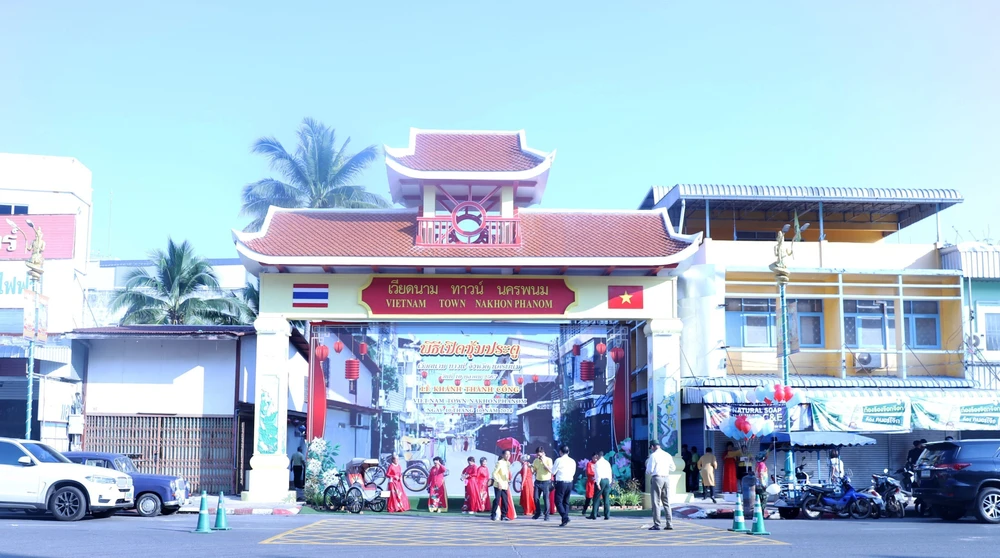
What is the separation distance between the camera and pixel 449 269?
25.4 meters

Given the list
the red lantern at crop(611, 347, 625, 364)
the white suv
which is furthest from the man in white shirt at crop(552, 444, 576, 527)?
the white suv

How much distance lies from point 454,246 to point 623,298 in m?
4.57

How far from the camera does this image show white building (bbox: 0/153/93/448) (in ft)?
84.6

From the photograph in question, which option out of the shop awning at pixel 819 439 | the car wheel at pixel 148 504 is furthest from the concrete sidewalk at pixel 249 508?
the shop awning at pixel 819 439

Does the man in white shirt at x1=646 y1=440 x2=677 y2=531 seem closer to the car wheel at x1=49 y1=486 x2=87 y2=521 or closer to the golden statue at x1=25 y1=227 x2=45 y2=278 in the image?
the car wheel at x1=49 y1=486 x2=87 y2=521

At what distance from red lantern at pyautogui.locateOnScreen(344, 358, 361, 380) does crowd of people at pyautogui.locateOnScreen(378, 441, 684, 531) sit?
257 centimetres

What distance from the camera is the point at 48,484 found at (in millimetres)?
17891

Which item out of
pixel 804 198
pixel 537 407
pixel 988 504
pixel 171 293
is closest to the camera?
pixel 988 504

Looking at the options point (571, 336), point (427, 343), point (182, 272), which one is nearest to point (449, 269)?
point (427, 343)

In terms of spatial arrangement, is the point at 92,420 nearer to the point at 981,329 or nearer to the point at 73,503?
the point at 73,503

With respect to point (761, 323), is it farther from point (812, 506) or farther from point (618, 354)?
point (812, 506)

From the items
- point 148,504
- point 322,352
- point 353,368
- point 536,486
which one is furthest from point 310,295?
point 536,486

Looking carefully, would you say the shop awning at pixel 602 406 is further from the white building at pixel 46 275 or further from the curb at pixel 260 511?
the white building at pixel 46 275

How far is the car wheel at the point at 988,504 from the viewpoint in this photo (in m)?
19.1
